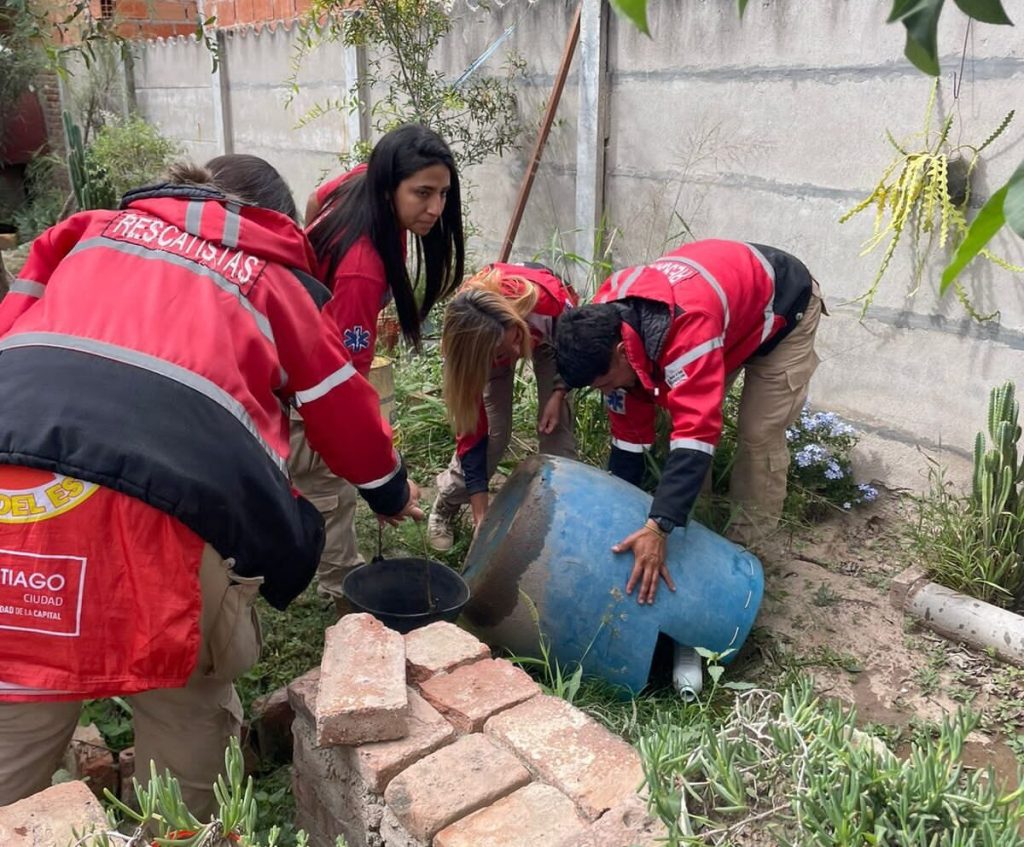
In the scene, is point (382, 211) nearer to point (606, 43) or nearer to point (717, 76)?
point (717, 76)

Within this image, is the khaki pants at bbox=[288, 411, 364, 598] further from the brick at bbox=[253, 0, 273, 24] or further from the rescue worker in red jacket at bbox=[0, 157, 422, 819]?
the brick at bbox=[253, 0, 273, 24]

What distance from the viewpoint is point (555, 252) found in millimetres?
4730

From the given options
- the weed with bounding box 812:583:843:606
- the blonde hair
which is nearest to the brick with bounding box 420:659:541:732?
the blonde hair

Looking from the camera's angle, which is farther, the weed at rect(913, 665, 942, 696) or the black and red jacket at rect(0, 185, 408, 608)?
the weed at rect(913, 665, 942, 696)

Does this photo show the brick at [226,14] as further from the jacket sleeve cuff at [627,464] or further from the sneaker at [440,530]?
the jacket sleeve cuff at [627,464]

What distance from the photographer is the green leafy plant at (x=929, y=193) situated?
329 cm

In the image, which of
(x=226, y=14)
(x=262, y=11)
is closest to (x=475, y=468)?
(x=262, y=11)

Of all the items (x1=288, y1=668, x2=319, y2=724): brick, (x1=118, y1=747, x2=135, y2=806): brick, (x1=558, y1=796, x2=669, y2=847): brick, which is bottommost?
(x1=118, y1=747, x2=135, y2=806): brick

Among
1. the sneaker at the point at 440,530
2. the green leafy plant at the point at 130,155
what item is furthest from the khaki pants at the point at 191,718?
the green leafy plant at the point at 130,155

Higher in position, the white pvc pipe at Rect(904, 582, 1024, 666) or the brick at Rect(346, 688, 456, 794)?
the brick at Rect(346, 688, 456, 794)

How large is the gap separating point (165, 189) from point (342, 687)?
1059mm

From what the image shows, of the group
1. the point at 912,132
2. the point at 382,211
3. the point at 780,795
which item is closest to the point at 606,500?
the point at 382,211

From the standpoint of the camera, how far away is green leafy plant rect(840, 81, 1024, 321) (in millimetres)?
3289

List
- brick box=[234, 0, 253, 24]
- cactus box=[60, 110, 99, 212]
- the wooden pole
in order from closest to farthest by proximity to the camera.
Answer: the wooden pole
cactus box=[60, 110, 99, 212]
brick box=[234, 0, 253, 24]
